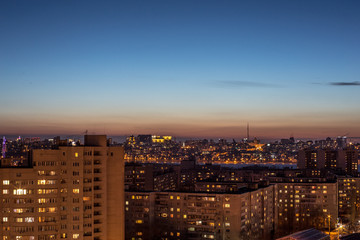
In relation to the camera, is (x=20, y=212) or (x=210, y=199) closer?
(x=20, y=212)

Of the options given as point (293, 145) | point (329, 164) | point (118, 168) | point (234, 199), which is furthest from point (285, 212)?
point (293, 145)

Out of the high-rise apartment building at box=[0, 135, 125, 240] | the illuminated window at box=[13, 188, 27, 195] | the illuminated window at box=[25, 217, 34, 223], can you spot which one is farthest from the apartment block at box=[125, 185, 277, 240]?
the illuminated window at box=[13, 188, 27, 195]

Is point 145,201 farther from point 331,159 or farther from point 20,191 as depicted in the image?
point 331,159

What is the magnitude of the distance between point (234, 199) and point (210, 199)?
1.53m

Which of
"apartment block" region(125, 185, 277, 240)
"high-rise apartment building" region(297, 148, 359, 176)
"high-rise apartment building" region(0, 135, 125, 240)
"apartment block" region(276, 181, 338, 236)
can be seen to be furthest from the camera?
"high-rise apartment building" region(297, 148, 359, 176)

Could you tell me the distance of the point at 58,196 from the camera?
2283 centimetres

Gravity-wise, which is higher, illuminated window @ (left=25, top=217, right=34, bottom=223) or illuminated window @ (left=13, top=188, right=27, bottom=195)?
illuminated window @ (left=13, top=188, right=27, bottom=195)

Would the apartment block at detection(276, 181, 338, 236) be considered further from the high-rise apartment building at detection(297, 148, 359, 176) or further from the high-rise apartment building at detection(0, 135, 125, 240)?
the high-rise apartment building at detection(297, 148, 359, 176)

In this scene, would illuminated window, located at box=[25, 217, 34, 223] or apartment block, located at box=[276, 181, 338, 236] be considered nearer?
illuminated window, located at box=[25, 217, 34, 223]

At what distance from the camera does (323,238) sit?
90.1 ft

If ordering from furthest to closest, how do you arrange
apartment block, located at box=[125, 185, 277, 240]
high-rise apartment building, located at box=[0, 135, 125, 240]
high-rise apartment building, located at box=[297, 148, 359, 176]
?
high-rise apartment building, located at box=[297, 148, 359, 176] < apartment block, located at box=[125, 185, 277, 240] < high-rise apartment building, located at box=[0, 135, 125, 240]

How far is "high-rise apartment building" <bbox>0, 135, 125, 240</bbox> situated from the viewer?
22406mm

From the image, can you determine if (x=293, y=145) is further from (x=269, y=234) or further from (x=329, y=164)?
(x=269, y=234)

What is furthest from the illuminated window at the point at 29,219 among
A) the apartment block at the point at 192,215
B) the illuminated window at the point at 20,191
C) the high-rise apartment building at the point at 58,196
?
the apartment block at the point at 192,215
